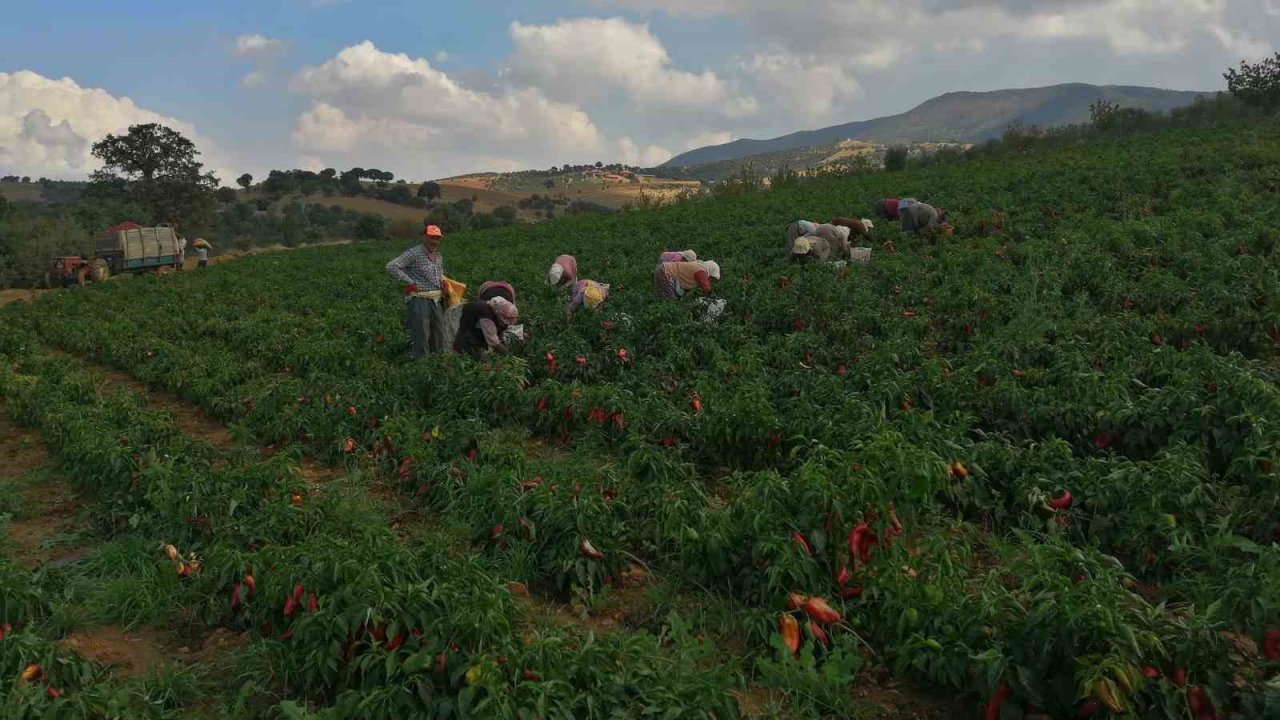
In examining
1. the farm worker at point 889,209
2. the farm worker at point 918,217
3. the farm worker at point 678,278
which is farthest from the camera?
the farm worker at point 889,209

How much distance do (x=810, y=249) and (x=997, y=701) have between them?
1077 centimetres

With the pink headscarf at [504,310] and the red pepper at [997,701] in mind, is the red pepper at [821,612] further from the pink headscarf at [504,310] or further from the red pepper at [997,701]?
the pink headscarf at [504,310]

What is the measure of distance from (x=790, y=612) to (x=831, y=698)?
17.6 inches

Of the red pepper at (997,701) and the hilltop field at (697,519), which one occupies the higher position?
the hilltop field at (697,519)

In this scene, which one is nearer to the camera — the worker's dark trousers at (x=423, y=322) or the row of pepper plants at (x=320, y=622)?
the row of pepper plants at (x=320, y=622)

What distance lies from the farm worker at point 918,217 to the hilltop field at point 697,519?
497 cm

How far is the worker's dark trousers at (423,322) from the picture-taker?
9.16 metres

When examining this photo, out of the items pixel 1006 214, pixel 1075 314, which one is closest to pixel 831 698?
pixel 1075 314

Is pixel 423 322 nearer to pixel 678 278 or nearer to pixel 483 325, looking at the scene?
pixel 483 325

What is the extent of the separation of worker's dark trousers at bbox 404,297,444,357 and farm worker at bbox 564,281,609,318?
1575mm

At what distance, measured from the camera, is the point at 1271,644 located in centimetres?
270

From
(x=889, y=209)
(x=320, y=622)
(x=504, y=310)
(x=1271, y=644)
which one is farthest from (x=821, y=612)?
(x=889, y=209)

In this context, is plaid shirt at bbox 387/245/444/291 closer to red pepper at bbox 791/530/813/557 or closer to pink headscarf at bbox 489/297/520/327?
pink headscarf at bbox 489/297/520/327

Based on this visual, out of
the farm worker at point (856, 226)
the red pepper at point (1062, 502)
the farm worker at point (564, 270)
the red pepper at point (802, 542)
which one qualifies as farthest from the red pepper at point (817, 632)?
the farm worker at point (856, 226)
